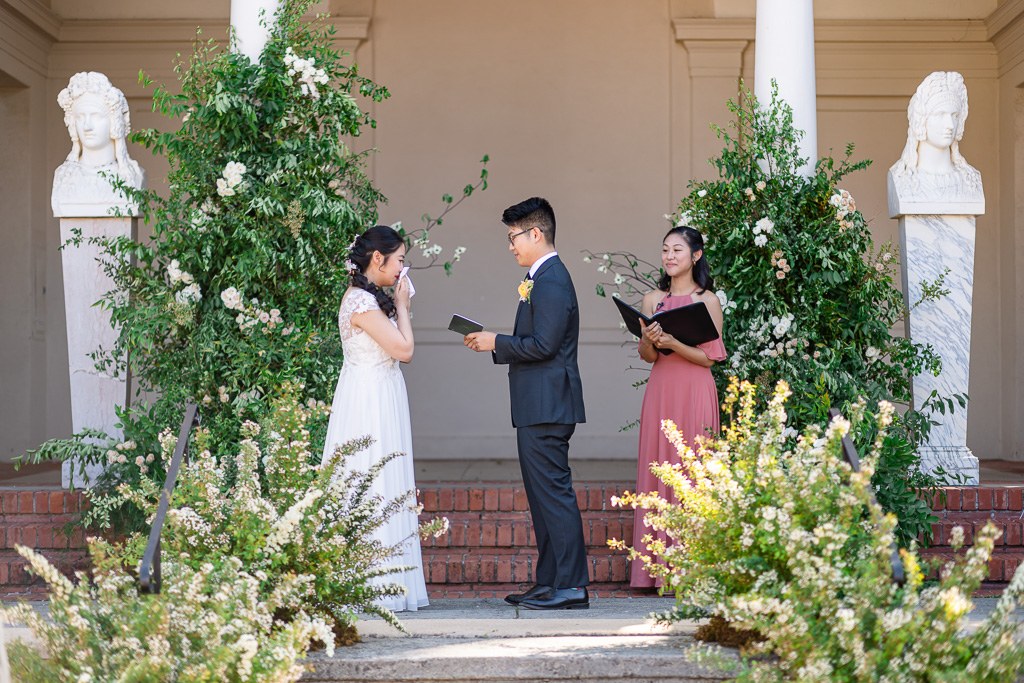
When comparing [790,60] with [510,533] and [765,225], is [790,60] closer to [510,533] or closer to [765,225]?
[765,225]

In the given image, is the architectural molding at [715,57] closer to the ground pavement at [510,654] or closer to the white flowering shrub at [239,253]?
the white flowering shrub at [239,253]

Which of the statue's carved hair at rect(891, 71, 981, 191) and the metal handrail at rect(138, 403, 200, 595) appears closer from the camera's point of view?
the metal handrail at rect(138, 403, 200, 595)

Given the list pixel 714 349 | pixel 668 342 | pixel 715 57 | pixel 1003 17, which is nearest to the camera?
pixel 668 342

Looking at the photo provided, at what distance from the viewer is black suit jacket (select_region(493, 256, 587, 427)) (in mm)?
4109

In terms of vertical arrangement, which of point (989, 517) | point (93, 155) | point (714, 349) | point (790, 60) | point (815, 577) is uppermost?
point (790, 60)

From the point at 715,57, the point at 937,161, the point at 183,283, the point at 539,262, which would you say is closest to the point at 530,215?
the point at 539,262

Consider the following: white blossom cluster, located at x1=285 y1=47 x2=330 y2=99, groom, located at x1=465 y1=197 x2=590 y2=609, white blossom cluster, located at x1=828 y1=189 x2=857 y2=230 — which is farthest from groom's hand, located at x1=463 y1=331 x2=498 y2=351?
white blossom cluster, located at x1=828 y1=189 x2=857 y2=230

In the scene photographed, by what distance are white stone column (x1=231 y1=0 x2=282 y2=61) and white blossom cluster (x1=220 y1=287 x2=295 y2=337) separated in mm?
1369

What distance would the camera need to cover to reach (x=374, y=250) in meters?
4.23

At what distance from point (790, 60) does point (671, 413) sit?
215 centimetres

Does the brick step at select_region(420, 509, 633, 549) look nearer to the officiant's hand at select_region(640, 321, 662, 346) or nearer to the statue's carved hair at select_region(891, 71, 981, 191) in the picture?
the officiant's hand at select_region(640, 321, 662, 346)

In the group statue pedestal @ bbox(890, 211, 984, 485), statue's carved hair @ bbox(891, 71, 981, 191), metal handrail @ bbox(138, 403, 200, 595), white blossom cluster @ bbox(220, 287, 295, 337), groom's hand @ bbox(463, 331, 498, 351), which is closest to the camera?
metal handrail @ bbox(138, 403, 200, 595)

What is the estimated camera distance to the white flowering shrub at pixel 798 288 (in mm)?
4754

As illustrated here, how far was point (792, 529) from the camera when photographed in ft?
8.81
